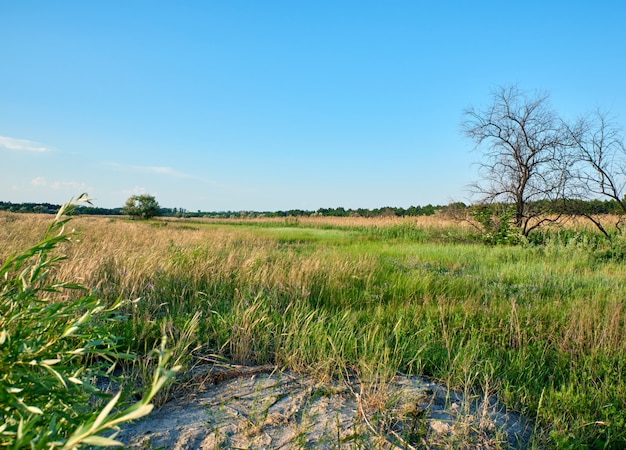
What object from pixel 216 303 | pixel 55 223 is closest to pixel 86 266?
pixel 216 303

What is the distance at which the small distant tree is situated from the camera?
55.9 m

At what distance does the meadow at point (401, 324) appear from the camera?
9.12ft

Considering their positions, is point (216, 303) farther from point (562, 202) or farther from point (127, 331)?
point (562, 202)

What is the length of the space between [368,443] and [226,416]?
32.1 inches

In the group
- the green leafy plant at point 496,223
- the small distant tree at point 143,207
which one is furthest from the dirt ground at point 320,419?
the small distant tree at point 143,207

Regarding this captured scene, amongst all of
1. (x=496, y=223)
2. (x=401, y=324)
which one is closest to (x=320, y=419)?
(x=401, y=324)

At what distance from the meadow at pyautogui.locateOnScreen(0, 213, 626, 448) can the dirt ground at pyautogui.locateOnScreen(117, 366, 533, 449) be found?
144 mm

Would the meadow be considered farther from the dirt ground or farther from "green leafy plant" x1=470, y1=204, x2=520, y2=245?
"green leafy plant" x1=470, y1=204, x2=520, y2=245

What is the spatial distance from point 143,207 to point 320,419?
59155mm

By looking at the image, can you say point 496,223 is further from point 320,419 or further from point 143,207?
point 143,207

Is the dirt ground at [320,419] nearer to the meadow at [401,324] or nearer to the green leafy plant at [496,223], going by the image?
the meadow at [401,324]

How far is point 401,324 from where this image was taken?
417cm

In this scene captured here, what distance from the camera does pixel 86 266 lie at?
15.9 ft

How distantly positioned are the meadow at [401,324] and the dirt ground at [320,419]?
0.47ft
